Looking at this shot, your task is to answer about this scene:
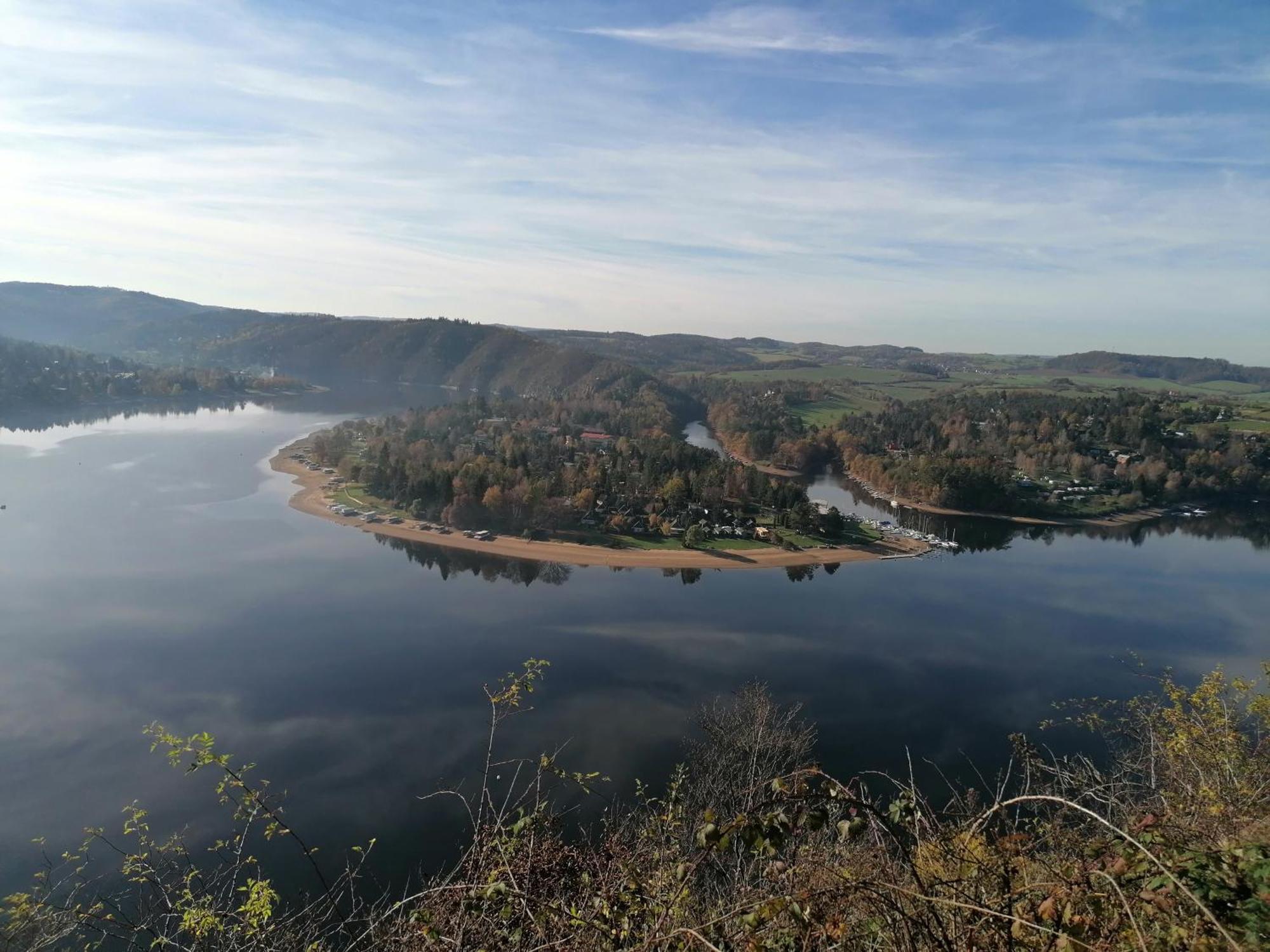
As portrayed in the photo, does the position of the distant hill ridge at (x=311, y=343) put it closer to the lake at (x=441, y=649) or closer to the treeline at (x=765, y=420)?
the treeline at (x=765, y=420)

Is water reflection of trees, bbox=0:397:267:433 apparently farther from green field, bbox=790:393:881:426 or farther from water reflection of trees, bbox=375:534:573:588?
green field, bbox=790:393:881:426

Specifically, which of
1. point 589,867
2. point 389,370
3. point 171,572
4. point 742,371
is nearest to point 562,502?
point 171,572

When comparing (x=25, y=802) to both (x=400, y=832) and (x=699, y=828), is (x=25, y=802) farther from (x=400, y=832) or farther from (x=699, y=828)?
(x=699, y=828)

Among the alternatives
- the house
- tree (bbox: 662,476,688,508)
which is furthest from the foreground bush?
the house

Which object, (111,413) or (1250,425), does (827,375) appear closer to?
(1250,425)

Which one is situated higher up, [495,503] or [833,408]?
[833,408]

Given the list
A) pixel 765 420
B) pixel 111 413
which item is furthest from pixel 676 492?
pixel 111 413

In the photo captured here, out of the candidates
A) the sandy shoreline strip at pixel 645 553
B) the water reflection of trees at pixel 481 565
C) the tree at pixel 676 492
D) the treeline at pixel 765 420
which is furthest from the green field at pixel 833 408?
the water reflection of trees at pixel 481 565

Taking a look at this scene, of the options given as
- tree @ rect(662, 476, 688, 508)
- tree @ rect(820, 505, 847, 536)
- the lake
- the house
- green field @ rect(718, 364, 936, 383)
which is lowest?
the lake
